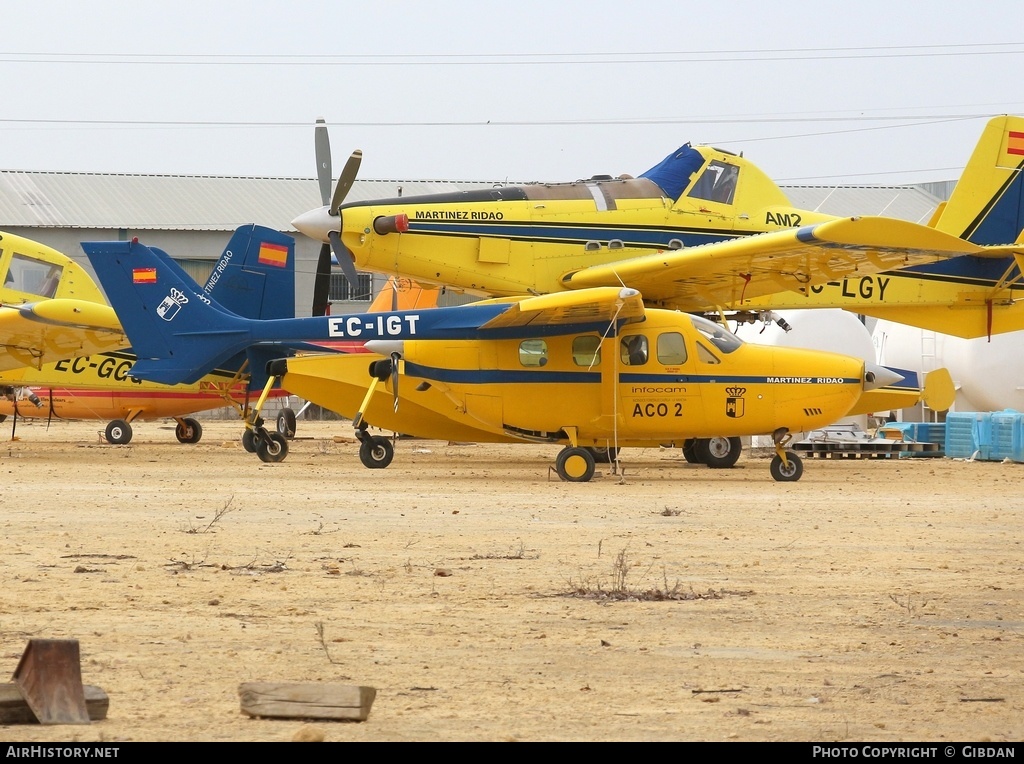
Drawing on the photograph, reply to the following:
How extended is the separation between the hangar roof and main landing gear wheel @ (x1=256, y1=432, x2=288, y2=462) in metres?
34.5

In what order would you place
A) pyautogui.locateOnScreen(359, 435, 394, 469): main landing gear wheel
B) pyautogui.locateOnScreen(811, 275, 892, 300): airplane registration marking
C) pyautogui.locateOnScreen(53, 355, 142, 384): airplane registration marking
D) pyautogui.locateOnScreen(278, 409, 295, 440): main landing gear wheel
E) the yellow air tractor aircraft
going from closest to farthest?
pyautogui.locateOnScreen(359, 435, 394, 469): main landing gear wheel → the yellow air tractor aircraft → pyautogui.locateOnScreen(811, 275, 892, 300): airplane registration marking → pyautogui.locateOnScreen(53, 355, 142, 384): airplane registration marking → pyautogui.locateOnScreen(278, 409, 295, 440): main landing gear wheel

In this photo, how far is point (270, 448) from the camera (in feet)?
69.6

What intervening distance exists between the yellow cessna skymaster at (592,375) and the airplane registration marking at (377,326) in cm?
1

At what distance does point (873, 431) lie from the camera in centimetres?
3155

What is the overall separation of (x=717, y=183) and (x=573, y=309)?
6.30m

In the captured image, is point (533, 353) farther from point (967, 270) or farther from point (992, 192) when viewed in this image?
point (992, 192)

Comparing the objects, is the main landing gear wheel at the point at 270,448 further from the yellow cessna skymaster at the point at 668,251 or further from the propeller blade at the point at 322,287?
the propeller blade at the point at 322,287

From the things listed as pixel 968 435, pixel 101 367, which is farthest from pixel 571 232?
pixel 101 367

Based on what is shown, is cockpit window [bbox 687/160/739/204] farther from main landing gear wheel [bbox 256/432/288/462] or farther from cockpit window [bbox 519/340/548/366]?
main landing gear wheel [bbox 256/432/288/462]

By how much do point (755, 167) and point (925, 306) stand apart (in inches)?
147

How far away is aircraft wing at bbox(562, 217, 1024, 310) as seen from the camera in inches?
734

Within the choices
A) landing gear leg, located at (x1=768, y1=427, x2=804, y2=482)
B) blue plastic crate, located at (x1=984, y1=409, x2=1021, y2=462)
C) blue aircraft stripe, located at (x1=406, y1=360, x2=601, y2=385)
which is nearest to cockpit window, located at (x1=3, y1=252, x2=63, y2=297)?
blue aircraft stripe, located at (x1=406, y1=360, x2=601, y2=385)
